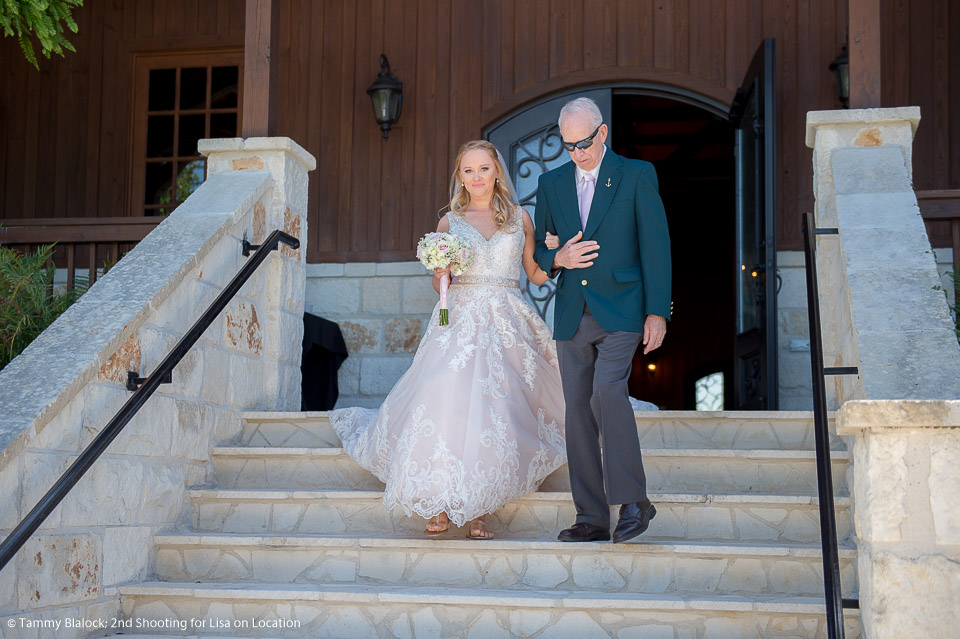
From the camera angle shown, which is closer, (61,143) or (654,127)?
(61,143)

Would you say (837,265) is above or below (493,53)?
below

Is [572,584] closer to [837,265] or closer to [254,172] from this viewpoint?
[837,265]

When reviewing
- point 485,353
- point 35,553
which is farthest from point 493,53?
point 35,553

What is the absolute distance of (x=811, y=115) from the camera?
4.77m

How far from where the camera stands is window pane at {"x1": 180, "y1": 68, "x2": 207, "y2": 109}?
27.9 ft

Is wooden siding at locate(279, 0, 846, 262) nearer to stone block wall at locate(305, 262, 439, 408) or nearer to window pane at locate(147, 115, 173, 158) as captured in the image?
stone block wall at locate(305, 262, 439, 408)

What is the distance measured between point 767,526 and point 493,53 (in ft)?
15.8

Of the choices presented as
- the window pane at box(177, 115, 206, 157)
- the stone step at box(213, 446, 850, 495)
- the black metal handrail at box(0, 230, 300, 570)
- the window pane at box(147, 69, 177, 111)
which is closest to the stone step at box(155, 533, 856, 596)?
the stone step at box(213, 446, 850, 495)

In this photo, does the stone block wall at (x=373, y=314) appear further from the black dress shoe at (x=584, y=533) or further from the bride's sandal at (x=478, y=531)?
the black dress shoe at (x=584, y=533)

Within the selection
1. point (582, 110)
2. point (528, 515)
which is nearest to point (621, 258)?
point (582, 110)

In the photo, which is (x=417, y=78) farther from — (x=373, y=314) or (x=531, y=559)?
(x=531, y=559)

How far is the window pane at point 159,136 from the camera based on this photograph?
8508 millimetres

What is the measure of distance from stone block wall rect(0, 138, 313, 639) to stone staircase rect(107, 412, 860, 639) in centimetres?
25

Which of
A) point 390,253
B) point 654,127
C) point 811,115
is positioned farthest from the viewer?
point 654,127
